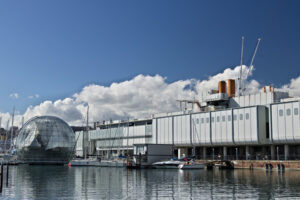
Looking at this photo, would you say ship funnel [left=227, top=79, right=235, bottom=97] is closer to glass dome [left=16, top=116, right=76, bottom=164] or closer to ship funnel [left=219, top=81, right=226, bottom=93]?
ship funnel [left=219, top=81, right=226, bottom=93]

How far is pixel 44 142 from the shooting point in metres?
115

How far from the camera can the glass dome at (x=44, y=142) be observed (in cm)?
11412

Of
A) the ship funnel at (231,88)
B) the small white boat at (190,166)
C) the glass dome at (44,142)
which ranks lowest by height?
the small white boat at (190,166)

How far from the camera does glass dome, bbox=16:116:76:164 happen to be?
114 meters

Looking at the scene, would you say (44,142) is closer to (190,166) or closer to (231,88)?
(190,166)

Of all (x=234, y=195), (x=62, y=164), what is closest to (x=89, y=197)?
(x=234, y=195)

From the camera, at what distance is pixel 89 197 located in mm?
35500

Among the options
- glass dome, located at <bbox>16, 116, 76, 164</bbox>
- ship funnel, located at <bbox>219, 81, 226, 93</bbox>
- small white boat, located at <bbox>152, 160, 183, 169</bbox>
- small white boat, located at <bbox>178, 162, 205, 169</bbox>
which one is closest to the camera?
small white boat, located at <bbox>178, 162, 205, 169</bbox>

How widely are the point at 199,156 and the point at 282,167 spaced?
3558 cm

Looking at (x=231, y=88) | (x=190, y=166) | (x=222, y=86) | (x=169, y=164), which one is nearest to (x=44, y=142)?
(x=169, y=164)

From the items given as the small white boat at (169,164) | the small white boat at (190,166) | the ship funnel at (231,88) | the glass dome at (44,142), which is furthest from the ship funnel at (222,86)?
the glass dome at (44,142)

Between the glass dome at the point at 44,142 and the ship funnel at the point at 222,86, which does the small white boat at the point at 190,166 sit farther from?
the glass dome at the point at 44,142

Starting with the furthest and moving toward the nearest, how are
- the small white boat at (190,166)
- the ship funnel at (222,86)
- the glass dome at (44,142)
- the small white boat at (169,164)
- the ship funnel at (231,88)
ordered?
1. the ship funnel at (231,88)
2. the ship funnel at (222,86)
3. the glass dome at (44,142)
4. the small white boat at (169,164)
5. the small white boat at (190,166)

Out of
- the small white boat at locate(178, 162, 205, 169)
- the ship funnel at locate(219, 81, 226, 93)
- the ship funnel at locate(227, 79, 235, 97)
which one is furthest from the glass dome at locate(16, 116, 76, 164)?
the ship funnel at locate(227, 79, 235, 97)
